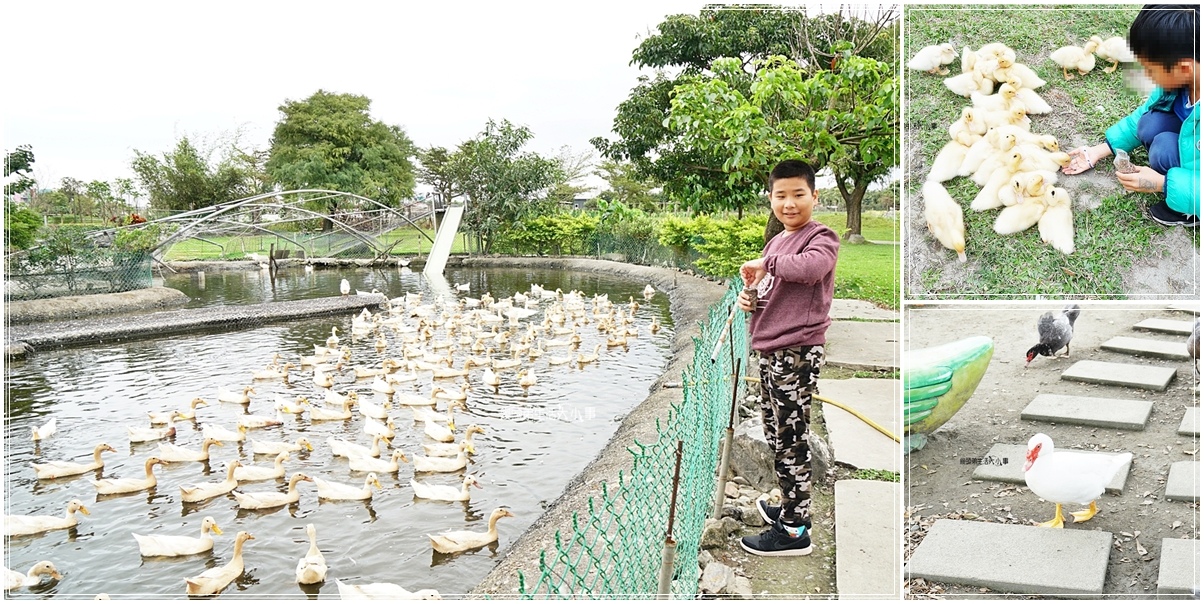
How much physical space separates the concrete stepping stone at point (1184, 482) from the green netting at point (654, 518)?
4.51ft

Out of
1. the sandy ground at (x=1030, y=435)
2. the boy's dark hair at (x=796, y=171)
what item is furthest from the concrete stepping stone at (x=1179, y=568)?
the boy's dark hair at (x=796, y=171)

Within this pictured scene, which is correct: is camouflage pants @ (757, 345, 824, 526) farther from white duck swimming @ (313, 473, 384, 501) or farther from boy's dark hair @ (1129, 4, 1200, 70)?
white duck swimming @ (313, 473, 384, 501)

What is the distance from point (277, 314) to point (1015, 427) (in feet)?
34.8

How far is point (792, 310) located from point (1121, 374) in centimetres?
124

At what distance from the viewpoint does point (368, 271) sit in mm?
20078

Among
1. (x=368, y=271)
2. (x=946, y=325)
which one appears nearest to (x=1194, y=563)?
(x=946, y=325)

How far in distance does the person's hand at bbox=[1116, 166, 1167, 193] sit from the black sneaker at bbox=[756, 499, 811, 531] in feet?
4.48

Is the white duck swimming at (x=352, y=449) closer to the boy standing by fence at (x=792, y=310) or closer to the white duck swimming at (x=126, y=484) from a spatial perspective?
the white duck swimming at (x=126, y=484)

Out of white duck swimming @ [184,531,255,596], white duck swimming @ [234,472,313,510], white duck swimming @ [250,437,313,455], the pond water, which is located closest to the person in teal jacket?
the pond water

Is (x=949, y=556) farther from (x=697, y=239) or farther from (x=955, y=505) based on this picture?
(x=697, y=239)

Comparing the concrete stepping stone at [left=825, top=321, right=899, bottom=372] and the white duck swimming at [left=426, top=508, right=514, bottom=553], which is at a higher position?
the concrete stepping stone at [left=825, top=321, right=899, bottom=372]

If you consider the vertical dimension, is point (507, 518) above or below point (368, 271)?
below

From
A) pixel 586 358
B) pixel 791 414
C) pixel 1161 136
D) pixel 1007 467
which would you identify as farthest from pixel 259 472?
pixel 1161 136

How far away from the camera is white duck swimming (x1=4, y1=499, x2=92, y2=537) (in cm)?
408
